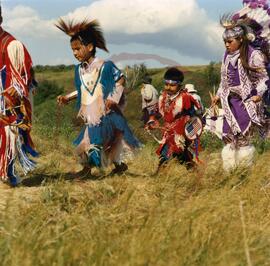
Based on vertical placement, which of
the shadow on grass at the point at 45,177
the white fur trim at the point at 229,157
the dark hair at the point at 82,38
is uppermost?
the dark hair at the point at 82,38

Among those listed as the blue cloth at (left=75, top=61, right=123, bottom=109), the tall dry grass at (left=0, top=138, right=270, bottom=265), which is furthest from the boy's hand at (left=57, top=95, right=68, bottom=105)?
the tall dry grass at (left=0, top=138, right=270, bottom=265)

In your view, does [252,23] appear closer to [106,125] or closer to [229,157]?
[229,157]

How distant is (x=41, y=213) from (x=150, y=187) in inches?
61.7

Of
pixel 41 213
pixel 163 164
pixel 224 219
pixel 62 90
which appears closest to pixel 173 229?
pixel 224 219

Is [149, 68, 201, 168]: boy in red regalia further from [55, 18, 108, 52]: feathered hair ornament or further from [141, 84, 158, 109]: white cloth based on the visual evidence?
[141, 84, 158, 109]: white cloth

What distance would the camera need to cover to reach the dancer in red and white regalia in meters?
6.46

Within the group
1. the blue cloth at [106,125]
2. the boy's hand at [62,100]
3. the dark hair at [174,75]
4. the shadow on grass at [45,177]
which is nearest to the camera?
the shadow on grass at [45,177]

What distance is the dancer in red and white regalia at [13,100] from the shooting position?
6.46 metres

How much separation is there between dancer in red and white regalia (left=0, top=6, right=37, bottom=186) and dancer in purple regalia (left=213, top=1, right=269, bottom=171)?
2.00 meters

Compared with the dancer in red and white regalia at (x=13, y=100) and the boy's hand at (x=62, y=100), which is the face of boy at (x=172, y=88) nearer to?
the boy's hand at (x=62, y=100)

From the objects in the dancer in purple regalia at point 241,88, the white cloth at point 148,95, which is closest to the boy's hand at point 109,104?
the dancer in purple regalia at point 241,88

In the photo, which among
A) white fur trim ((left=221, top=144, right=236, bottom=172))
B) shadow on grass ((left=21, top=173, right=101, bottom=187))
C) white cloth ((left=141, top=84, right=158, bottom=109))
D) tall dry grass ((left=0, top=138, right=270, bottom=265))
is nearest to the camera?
tall dry grass ((left=0, top=138, right=270, bottom=265))

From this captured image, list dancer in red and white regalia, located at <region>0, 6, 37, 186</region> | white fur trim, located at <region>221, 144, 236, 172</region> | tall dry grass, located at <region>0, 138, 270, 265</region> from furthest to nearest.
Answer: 1. white fur trim, located at <region>221, 144, 236, 172</region>
2. dancer in red and white regalia, located at <region>0, 6, 37, 186</region>
3. tall dry grass, located at <region>0, 138, 270, 265</region>

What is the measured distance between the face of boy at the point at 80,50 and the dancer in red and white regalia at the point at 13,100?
2.51 feet
